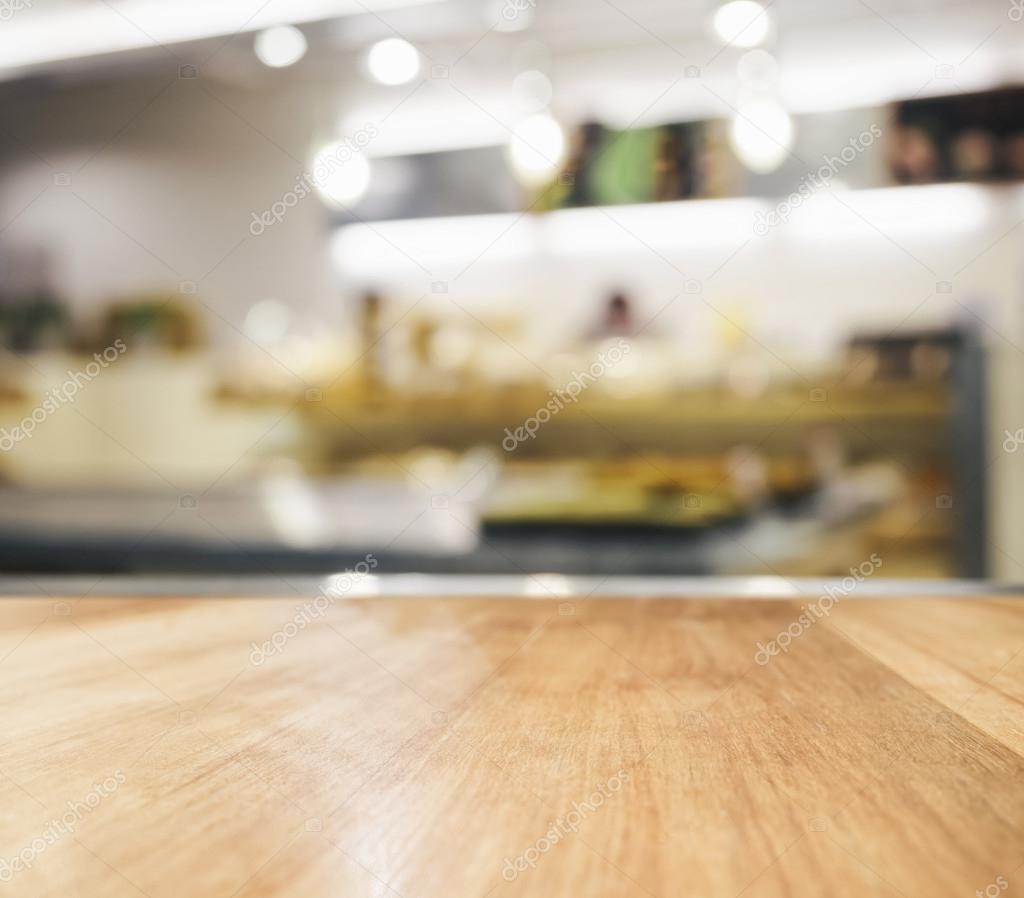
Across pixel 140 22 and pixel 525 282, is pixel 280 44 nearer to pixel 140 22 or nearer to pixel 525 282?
pixel 140 22

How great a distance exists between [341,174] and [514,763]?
3.58 meters

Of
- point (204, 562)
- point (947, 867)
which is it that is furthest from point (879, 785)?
point (204, 562)

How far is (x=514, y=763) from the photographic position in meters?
0.36

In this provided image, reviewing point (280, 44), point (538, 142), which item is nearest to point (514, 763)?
point (538, 142)

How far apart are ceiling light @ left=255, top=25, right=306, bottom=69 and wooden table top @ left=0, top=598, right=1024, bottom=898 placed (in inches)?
141

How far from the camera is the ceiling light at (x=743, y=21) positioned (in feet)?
8.63

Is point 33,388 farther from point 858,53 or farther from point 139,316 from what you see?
point 858,53

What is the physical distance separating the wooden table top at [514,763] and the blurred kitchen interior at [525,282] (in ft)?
6.16

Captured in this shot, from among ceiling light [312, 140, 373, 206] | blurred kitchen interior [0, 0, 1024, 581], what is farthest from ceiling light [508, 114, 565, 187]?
ceiling light [312, 140, 373, 206]

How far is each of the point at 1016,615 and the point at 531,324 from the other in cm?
327

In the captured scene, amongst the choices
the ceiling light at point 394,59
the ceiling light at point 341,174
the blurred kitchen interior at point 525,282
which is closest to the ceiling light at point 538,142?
the blurred kitchen interior at point 525,282

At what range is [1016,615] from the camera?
0.69 meters

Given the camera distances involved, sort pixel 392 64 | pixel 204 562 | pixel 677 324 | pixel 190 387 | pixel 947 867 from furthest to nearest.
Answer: pixel 190 387, pixel 677 324, pixel 392 64, pixel 204 562, pixel 947 867

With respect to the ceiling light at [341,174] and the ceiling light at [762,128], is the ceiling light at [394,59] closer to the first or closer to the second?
the ceiling light at [341,174]
